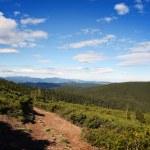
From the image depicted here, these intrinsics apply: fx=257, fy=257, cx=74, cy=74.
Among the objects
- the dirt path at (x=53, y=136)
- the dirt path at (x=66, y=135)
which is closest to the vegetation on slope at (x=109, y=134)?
the dirt path at (x=66, y=135)

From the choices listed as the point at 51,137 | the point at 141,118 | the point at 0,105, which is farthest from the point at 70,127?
the point at 141,118

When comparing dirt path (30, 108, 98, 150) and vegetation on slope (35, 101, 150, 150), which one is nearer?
vegetation on slope (35, 101, 150, 150)

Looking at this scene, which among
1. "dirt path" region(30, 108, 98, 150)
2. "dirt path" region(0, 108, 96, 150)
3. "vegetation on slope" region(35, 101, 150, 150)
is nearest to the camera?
"vegetation on slope" region(35, 101, 150, 150)

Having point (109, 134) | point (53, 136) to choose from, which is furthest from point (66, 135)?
point (109, 134)

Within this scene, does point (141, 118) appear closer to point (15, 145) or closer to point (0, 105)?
point (0, 105)

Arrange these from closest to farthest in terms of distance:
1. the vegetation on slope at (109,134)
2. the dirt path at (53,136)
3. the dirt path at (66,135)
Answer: the vegetation on slope at (109,134) < the dirt path at (53,136) < the dirt path at (66,135)

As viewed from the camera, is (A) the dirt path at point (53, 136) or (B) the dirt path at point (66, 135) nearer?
(A) the dirt path at point (53, 136)

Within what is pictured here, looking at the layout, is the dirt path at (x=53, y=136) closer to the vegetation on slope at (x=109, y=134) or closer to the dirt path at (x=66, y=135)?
the dirt path at (x=66, y=135)

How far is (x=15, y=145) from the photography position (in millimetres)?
19656

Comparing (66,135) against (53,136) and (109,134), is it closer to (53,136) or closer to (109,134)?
(53,136)

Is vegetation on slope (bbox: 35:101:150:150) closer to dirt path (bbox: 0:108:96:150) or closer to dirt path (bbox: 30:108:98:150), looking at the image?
dirt path (bbox: 30:108:98:150)

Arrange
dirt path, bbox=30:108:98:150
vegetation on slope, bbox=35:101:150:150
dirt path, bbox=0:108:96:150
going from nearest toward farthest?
1. vegetation on slope, bbox=35:101:150:150
2. dirt path, bbox=0:108:96:150
3. dirt path, bbox=30:108:98:150

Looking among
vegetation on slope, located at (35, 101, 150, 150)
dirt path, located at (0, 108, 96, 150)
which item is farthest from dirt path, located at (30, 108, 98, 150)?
vegetation on slope, located at (35, 101, 150, 150)

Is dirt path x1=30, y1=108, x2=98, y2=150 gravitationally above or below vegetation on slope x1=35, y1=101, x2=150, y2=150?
below
